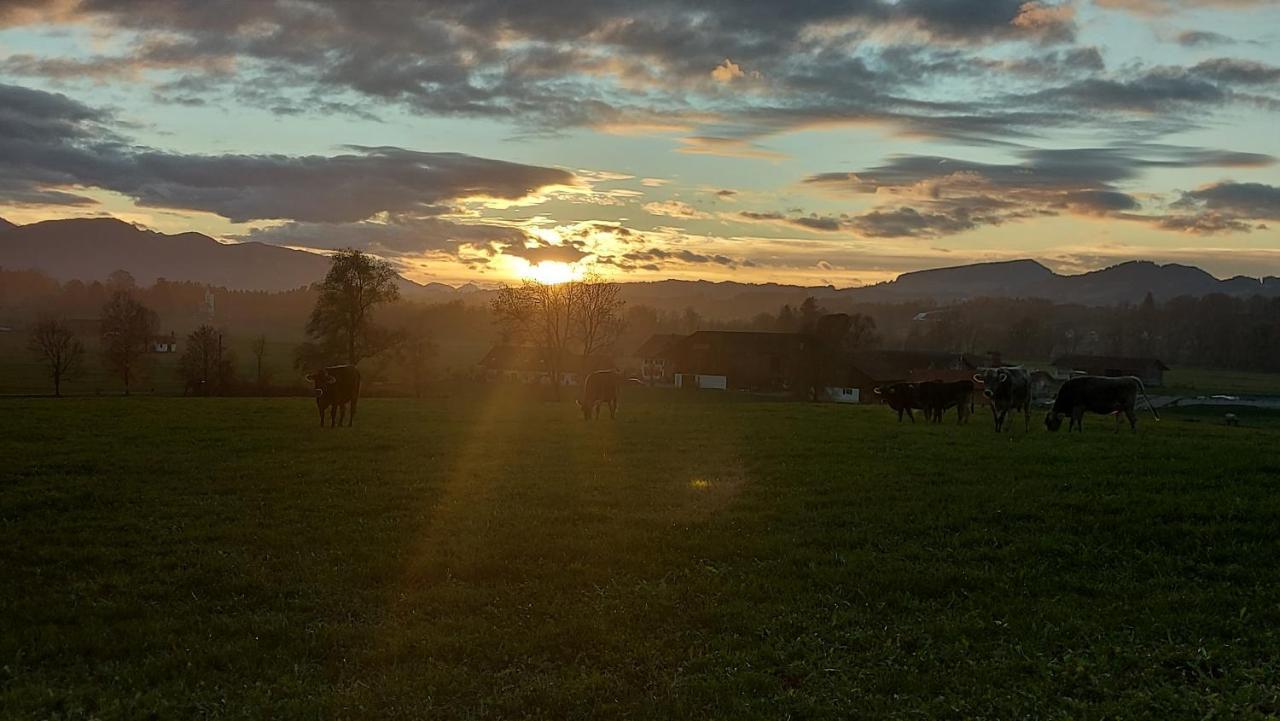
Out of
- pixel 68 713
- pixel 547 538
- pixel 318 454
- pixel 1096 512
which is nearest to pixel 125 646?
pixel 68 713

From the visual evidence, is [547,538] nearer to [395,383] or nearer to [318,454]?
[318,454]

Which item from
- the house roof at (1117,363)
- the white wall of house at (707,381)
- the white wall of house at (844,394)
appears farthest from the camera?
the house roof at (1117,363)

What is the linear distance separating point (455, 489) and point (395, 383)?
64948 millimetres

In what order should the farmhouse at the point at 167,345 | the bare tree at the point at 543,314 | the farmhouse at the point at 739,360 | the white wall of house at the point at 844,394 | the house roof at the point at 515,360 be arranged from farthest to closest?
the farmhouse at the point at 167,345
the farmhouse at the point at 739,360
the house roof at the point at 515,360
the white wall of house at the point at 844,394
the bare tree at the point at 543,314

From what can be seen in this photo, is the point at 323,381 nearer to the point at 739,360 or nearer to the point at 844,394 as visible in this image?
the point at 844,394

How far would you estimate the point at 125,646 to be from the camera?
952 cm

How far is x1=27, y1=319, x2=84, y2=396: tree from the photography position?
7375 centimetres

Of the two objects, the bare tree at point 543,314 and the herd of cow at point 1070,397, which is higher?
the bare tree at point 543,314

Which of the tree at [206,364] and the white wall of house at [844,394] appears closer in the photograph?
the tree at [206,364]

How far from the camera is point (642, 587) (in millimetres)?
11422

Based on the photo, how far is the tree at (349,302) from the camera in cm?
7188

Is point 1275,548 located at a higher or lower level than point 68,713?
higher

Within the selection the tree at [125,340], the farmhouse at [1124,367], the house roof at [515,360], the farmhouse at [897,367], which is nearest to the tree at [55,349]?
the tree at [125,340]

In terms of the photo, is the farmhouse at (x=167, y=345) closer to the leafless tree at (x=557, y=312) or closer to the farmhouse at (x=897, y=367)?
the leafless tree at (x=557, y=312)
